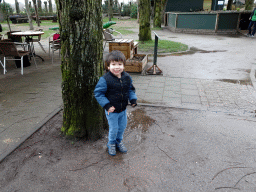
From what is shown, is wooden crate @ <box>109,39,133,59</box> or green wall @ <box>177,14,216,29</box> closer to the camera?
wooden crate @ <box>109,39,133,59</box>

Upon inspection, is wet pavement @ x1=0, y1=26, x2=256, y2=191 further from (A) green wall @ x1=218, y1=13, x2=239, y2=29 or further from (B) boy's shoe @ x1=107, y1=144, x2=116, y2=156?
(A) green wall @ x1=218, y1=13, x2=239, y2=29

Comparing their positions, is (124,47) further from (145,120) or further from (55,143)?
(55,143)

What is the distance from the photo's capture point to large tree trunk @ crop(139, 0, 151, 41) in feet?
37.0

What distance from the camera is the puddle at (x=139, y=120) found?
3633mm

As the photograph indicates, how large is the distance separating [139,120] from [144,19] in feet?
29.2

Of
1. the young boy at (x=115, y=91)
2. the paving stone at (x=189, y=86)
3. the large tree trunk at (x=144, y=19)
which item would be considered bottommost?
the paving stone at (x=189, y=86)

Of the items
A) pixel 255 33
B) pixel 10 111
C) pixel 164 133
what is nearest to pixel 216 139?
pixel 164 133

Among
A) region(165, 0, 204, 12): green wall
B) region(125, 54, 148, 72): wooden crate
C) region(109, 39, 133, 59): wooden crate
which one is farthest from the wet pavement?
region(165, 0, 204, 12): green wall

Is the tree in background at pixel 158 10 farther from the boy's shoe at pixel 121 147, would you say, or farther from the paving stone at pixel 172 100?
the boy's shoe at pixel 121 147

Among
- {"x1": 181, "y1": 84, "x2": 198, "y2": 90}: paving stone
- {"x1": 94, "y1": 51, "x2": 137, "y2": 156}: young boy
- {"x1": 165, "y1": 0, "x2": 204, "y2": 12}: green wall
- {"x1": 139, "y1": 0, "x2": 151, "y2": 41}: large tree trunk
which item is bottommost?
{"x1": 181, "y1": 84, "x2": 198, "y2": 90}: paving stone

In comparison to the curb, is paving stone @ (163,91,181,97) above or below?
above

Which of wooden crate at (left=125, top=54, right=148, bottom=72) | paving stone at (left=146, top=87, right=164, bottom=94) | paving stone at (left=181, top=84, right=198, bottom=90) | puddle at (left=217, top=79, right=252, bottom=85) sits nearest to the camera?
paving stone at (left=146, top=87, right=164, bottom=94)

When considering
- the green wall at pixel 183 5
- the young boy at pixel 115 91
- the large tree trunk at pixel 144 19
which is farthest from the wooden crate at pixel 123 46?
the green wall at pixel 183 5

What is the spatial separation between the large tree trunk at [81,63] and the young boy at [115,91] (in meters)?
0.42
